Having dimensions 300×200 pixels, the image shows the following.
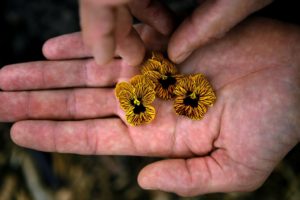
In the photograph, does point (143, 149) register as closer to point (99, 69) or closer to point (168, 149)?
point (168, 149)

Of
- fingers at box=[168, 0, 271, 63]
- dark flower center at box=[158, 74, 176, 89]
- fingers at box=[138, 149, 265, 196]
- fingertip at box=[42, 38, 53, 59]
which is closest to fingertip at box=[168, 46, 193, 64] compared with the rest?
fingers at box=[168, 0, 271, 63]

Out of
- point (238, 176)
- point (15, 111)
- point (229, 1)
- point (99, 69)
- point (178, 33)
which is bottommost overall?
point (238, 176)

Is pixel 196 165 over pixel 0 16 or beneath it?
beneath

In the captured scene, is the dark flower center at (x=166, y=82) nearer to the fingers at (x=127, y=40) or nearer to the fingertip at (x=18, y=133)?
the fingers at (x=127, y=40)

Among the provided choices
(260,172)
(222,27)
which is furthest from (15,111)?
(260,172)

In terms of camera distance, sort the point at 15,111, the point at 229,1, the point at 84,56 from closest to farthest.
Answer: the point at 229,1, the point at 15,111, the point at 84,56

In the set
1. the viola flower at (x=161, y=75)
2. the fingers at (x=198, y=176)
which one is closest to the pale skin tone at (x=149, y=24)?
the viola flower at (x=161, y=75)

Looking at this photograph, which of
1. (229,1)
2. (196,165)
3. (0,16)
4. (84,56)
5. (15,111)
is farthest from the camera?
(0,16)
